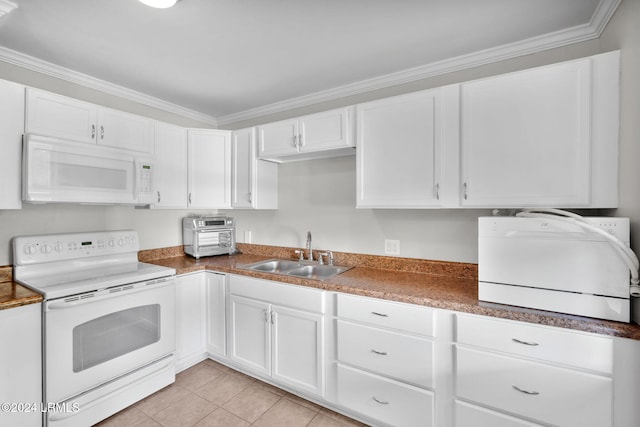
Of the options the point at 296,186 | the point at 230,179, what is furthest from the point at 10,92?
the point at 296,186

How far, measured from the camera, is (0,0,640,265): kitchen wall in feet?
4.25

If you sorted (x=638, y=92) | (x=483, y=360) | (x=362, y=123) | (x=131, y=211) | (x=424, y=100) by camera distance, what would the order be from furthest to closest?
1. (x=131, y=211)
2. (x=362, y=123)
3. (x=424, y=100)
4. (x=483, y=360)
5. (x=638, y=92)

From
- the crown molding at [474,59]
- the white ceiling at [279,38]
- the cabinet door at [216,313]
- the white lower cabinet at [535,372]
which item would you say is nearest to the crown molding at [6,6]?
the white ceiling at [279,38]

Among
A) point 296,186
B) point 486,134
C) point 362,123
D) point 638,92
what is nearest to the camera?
point 638,92

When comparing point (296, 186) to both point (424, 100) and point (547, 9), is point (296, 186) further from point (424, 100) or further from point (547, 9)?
point (547, 9)

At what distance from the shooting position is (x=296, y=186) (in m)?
2.86

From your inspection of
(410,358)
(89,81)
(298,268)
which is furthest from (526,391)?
(89,81)

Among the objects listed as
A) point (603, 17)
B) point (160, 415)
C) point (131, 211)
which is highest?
point (603, 17)

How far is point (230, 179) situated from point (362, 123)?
5.05 feet

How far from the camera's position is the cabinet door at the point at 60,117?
5.91ft

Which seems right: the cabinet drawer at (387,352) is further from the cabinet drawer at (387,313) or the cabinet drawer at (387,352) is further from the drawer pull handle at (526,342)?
the drawer pull handle at (526,342)

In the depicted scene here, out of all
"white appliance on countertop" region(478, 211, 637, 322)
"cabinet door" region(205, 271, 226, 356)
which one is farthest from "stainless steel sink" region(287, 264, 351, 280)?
"white appliance on countertop" region(478, 211, 637, 322)

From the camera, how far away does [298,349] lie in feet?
6.57

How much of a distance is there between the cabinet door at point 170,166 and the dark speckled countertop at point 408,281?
60 centimetres
